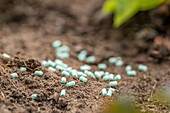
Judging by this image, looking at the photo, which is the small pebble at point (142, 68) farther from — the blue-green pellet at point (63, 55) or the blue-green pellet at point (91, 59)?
the blue-green pellet at point (63, 55)

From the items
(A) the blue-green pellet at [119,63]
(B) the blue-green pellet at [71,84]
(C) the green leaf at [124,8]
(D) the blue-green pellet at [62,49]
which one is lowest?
(B) the blue-green pellet at [71,84]

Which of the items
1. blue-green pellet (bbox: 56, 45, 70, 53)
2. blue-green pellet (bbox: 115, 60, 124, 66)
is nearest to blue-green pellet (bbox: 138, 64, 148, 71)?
blue-green pellet (bbox: 115, 60, 124, 66)

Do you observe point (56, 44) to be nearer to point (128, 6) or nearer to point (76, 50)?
point (76, 50)

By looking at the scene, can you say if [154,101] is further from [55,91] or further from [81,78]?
[55,91]

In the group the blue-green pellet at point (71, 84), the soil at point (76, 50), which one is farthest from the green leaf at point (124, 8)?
the blue-green pellet at point (71, 84)

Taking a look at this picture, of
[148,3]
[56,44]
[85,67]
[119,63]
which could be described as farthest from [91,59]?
[148,3]

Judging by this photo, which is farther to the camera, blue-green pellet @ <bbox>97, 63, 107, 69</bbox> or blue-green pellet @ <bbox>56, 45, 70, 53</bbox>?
blue-green pellet @ <bbox>56, 45, 70, 53</bbox>

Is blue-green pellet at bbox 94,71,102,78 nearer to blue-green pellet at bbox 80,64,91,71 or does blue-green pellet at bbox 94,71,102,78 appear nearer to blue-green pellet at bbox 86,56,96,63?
blue-green pellet at bbox 80,64,91,71

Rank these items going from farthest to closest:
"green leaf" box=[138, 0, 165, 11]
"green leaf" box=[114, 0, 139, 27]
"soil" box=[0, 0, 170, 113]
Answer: "green leaf" box=[138, 0, 165, 11]
"green leaf" box=[114, 0, 139, 27]
"soil" box=[0, 0, 170, 113]
